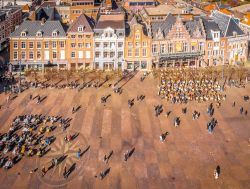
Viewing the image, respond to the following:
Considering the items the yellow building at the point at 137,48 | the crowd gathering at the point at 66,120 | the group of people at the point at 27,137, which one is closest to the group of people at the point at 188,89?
the crowd gathering at the point at 66,120

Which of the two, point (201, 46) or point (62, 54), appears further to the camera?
point (201, 46)

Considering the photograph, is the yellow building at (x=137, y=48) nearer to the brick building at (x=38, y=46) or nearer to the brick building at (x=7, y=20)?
the brick building at (x=38, y=46)

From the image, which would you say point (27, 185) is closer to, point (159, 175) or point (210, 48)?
point (159, 175)

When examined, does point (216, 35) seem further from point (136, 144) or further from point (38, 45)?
point (136, 144)

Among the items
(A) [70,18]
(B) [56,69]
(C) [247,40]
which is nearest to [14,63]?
(B) [56,69]

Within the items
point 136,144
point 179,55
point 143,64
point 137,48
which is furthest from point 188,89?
point 136,144

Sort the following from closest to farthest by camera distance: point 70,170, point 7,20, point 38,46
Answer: point 70,170, point 38,46, point 7,20
